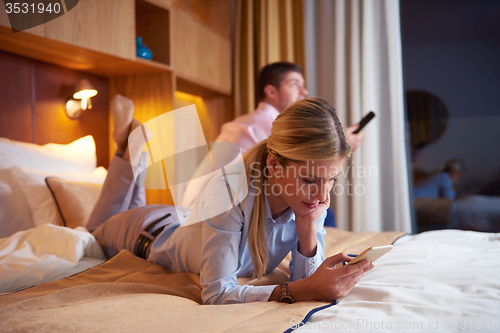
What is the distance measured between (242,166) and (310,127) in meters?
0.25

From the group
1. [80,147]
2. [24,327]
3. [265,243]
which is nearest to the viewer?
[24,327]

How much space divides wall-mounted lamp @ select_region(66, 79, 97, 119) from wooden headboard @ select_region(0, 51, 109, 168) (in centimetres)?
2

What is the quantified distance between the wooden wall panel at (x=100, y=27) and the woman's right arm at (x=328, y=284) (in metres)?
1.49

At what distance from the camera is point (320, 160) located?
1.02 meters

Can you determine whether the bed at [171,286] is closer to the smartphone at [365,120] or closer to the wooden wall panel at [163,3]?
the smartphone at [365,120]

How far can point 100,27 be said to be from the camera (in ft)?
6.50

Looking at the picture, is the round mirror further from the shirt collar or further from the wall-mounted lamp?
the wall-mounted lamp

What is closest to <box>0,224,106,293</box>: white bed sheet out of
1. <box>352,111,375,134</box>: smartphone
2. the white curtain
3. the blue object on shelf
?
the blue object on shelf

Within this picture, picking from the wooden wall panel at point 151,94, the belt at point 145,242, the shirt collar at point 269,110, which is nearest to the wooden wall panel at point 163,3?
the wooden wall panel at point 151,94

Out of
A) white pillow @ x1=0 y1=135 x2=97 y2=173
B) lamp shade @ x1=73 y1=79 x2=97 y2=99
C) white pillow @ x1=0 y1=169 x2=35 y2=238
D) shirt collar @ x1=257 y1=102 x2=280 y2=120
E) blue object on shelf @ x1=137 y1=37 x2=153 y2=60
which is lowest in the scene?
white pillow @ x1=0 y1=169 x2=35 y2=238

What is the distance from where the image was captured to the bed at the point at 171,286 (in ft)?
2.56

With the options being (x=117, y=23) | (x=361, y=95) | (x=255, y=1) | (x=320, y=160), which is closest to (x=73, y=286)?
(x=320, y=160)

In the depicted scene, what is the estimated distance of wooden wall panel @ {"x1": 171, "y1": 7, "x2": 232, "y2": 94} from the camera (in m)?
2.59

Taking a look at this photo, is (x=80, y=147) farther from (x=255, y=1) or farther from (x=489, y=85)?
(x=489, y=85)
